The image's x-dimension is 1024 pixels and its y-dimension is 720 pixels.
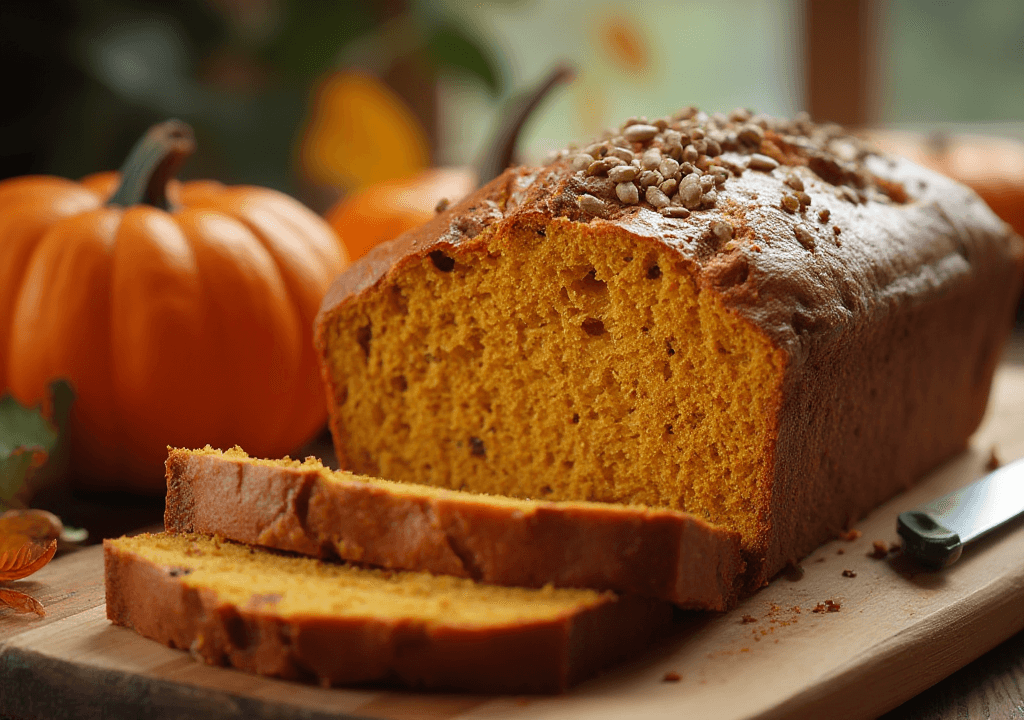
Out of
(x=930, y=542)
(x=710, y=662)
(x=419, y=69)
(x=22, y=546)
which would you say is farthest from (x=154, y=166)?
(x=419, y=69)

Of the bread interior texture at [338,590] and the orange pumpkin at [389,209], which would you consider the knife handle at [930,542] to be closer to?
the bread interior texture at [338,590]

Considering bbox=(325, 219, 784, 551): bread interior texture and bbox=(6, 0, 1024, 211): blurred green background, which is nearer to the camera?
bbox=(325, 219, 784, 551): bread interior texture

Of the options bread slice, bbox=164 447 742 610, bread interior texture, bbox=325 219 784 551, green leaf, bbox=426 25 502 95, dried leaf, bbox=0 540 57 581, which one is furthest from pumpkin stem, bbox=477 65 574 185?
dried leaf, bbox=0 540 57 581

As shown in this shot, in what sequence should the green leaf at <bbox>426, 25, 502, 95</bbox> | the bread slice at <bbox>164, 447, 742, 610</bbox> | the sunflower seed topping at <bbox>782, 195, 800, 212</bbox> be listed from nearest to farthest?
the bread slice at <bbox>164, 447, 742, 610</bbox>, the sunflower seed topping at <bbox>782, 195, 800, 212</bbox>, the green leaf at <bbox>426, 25, 502, 95</bbox>

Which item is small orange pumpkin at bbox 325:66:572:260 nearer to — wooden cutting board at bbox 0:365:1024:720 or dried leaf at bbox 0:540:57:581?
dried leaf at bbox 0:540:57:581

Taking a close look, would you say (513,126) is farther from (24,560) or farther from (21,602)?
(21,602)

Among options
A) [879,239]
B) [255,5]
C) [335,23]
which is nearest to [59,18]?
[255,5]

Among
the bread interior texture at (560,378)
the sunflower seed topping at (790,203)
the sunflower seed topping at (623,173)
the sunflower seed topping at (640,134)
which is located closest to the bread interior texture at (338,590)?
the bread interior texture at (560,378)
